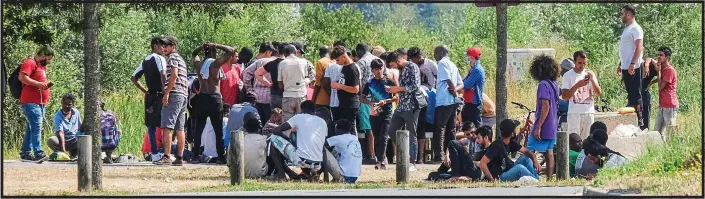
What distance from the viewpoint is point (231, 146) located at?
18781 mm

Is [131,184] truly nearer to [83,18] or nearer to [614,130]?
[83,18]

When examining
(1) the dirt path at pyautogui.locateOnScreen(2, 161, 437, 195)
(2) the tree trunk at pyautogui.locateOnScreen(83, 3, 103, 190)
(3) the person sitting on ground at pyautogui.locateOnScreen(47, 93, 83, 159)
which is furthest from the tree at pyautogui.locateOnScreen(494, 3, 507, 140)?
(2) the tree trunk at pyautogui.locateOnScreen(83, 3, 103, 190)

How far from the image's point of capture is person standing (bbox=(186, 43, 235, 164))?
2169 centimetres

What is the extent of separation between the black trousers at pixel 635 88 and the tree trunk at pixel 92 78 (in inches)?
307

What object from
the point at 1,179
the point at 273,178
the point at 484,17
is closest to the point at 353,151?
the point at 273,178

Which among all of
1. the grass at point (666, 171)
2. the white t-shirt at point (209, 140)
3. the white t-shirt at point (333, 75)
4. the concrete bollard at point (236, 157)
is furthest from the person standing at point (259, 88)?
the grass at point (666, 171)

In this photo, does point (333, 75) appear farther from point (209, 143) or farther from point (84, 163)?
point (84, 163)

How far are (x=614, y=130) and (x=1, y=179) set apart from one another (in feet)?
26.7

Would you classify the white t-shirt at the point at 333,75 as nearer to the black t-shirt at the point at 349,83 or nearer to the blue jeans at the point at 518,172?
the black t-shirt at the point at 349,83

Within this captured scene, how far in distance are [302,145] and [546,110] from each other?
2.65 meters

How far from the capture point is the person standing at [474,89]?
22.7 m

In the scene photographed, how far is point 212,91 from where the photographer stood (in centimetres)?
2183

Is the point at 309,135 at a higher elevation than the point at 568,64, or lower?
lower

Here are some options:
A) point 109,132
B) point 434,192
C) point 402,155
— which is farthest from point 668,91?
point 109,132
